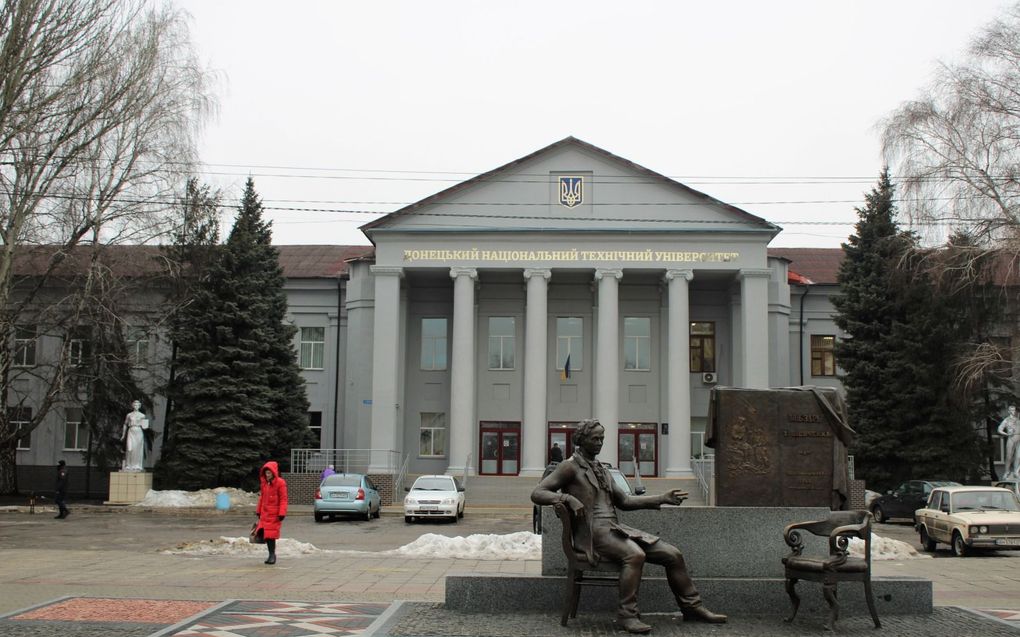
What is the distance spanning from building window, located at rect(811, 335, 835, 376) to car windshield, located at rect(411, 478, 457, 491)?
926 inches

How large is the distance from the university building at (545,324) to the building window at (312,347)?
0.08 metres

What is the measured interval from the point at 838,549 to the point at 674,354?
103ft

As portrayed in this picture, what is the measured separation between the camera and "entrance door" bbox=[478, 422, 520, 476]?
4341cm

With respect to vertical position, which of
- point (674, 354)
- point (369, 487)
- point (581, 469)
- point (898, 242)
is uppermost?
point (898, 242)

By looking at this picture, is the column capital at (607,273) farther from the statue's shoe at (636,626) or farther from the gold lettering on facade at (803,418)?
the statue's shoe at (636,626)

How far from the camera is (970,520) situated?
66.2 feet

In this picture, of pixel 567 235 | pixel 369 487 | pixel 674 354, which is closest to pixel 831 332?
pixel 674 354

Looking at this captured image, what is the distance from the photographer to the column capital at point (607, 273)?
40.5 m

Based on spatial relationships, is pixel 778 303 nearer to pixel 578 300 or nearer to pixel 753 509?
pixel 578 300

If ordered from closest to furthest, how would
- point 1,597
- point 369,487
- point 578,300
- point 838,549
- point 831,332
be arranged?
point 838,549, point 1,597, point 369,487, point 578,300, point 831,332

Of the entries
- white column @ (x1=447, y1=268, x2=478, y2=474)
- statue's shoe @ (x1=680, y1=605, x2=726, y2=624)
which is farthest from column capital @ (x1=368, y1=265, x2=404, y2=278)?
statue's shoe @ (x1=680, y1=605, x2=726, y2=624)

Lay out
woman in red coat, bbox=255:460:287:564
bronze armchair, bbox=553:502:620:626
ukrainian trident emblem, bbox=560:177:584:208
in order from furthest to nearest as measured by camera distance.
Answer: ukrainian trident emblem, bbox=560:177:584:208
woman in red coat, bbox=255:460:287:564
bronze armchair, bbox=553:502:620:626

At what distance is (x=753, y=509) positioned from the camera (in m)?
9.66

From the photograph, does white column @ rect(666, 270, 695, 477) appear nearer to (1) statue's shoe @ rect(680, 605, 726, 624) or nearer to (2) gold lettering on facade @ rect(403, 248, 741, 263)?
(2) gold lettering on facade @ rect(403, 248, 741, 263)
